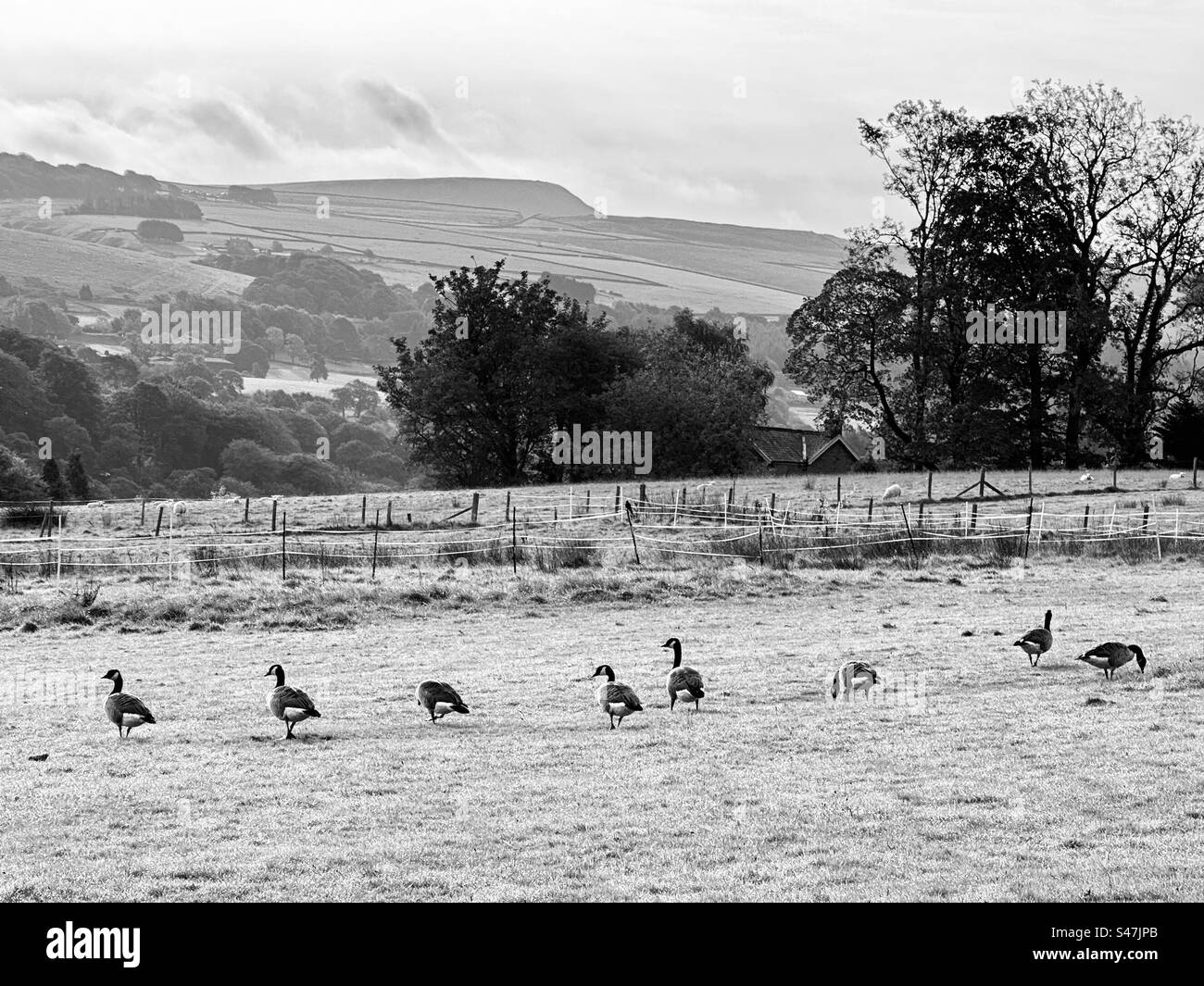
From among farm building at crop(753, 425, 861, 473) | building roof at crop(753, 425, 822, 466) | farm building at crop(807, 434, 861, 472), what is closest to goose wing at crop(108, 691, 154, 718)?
building roof at crop(753, 425, 822, 466)

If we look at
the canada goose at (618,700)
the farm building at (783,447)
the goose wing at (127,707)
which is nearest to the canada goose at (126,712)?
the goose wing at (127,707)

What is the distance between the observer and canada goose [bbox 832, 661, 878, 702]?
18.3 metres

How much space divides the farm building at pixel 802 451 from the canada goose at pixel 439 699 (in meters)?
80.6

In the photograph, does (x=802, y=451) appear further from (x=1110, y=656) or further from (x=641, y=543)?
(x=1110, y=656)

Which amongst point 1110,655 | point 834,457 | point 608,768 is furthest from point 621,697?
point 834,457

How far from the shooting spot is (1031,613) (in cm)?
2850

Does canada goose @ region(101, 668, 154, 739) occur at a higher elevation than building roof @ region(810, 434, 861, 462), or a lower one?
lower

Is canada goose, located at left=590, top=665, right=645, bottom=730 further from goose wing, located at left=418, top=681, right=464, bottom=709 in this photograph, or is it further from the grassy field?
goose wing, located at left=418, top=681, right=464, bottom=709

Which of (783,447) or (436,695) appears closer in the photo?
(436,695)

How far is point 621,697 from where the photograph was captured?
659 inches

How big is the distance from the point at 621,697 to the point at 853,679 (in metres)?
3.66

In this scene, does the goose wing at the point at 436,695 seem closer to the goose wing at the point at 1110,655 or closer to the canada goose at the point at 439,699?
the canada goose at the point at 439,699

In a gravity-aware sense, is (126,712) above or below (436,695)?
below

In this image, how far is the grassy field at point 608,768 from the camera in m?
10.5
